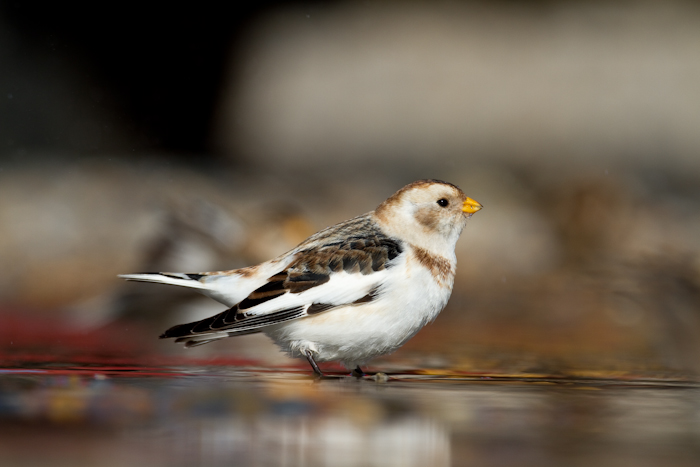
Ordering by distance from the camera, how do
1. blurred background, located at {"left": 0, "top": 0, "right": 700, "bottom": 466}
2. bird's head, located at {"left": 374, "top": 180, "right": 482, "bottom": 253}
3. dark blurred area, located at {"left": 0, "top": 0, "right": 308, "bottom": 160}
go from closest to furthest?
bird's head, located at {"left": 374, "top": 180, "right": 482, "bottom": 253} < blurred background, located at {"left": 0, "top": 0, "right": 700, "bottom": 466} < dark blurred area, located at {"left": 0, "top": 0, "right": 308, "bottom": 160}

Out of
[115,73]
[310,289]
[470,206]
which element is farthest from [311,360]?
[115,73]

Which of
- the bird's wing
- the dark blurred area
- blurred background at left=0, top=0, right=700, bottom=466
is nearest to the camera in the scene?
the bird's wing

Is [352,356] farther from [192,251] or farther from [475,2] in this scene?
[475,2]

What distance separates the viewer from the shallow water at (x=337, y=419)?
2158 mm

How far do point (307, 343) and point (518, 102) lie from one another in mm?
8264

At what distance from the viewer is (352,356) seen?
381 centimetres

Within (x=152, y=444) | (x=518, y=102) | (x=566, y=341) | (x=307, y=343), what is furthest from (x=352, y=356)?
(x=518, y=102)

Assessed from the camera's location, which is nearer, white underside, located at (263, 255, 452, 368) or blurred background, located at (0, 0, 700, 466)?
white underside, located at (263, 255, 452, 368)

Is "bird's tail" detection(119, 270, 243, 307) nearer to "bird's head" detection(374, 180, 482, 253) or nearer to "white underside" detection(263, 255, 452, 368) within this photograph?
"white underside" detection(263, 255, 452, 368)

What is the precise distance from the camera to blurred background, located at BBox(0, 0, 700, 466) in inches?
250

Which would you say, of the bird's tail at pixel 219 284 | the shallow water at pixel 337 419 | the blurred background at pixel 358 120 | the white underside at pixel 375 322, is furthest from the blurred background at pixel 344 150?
the shallow water at pixel 337 419

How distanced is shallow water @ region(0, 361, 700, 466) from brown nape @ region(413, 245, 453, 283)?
1.62ft

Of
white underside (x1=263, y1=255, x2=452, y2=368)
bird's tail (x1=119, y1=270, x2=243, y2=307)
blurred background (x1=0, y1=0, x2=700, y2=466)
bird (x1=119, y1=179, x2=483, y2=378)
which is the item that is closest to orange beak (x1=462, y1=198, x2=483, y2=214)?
bird (x1=119, y1=179, x2=483, y2=378)

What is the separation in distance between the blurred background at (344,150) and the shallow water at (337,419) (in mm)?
1320
